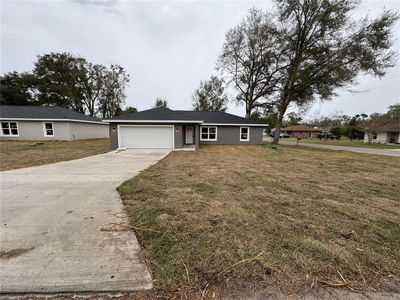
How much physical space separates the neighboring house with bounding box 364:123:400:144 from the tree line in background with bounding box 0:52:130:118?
44.9 meters

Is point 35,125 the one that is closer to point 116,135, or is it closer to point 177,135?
point 116,135

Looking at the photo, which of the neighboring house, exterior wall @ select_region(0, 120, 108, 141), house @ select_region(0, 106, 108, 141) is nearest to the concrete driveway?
exterior wall @ select_region(0, 120, 108, 141)

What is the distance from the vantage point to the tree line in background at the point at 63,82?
32.7m

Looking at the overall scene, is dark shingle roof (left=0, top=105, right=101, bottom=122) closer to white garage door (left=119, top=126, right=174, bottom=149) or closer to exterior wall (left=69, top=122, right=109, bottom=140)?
exterior wall (left=69, top=122, right=109, bottom=140)

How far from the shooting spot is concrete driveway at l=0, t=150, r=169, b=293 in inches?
74.3

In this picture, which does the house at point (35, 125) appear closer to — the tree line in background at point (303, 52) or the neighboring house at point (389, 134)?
the tree line in background at point (303, 52)

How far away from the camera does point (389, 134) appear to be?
32406mm

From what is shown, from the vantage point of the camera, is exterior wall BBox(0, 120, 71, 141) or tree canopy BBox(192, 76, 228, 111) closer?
exterior wall BBox(0, 120, 71, 141)

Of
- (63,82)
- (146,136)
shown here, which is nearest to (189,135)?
(146,136)

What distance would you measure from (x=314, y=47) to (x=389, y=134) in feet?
86.4

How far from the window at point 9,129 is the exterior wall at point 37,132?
402mm

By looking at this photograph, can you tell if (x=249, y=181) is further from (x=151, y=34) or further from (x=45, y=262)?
(x=151, y=34)

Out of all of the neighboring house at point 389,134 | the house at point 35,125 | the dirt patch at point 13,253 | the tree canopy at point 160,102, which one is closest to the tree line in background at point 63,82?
the tree canopy at point 160,102

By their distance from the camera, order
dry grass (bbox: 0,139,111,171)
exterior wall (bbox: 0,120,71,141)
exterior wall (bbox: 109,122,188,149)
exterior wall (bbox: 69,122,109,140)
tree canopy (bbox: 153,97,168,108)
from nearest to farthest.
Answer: dry grass (bbox: 0,139,111,171), exterior wall (bbox: 109,122,188,149), exterior wall (bbox: 0,120,71,141), exterior wall (bbox: 69,122,109,140), tree canopy (bbox: 153,97,168,108)
